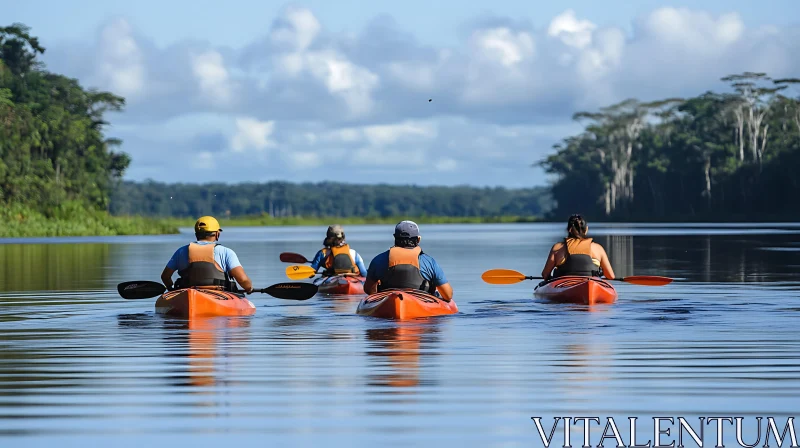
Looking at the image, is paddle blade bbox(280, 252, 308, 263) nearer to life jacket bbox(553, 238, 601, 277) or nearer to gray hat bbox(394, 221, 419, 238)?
life jacket bbox(553, 238, 601, 277)

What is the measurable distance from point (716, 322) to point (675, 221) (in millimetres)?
123332

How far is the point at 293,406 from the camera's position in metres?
10.7

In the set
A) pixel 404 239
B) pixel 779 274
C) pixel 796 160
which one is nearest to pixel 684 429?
pixel 404 239

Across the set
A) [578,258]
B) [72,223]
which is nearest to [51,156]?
[72,223]

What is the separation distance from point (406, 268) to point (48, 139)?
7875 centimetres

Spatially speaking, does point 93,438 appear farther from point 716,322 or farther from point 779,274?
point 779,274

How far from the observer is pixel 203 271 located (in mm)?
18656

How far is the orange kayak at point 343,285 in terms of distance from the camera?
25.0 m

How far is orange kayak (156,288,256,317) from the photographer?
18.6 metres

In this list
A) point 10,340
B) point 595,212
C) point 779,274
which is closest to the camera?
point 10,340

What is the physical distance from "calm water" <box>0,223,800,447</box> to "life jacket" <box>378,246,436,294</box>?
1.95 feet

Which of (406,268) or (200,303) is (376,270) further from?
(200,303)

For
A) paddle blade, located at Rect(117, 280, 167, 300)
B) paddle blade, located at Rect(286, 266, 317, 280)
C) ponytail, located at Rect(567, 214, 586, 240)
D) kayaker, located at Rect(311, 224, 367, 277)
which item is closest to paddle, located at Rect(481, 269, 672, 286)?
ponytail, located at Rect(567, 214, 586, 240)

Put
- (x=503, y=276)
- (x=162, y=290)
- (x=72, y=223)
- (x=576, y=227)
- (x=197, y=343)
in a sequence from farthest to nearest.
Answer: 1. (x=72, y=223)
2. (x=503, y=276)
3. (x=576, y=227)
4. (x=162, y=290)
5. (x=197, y=343)
